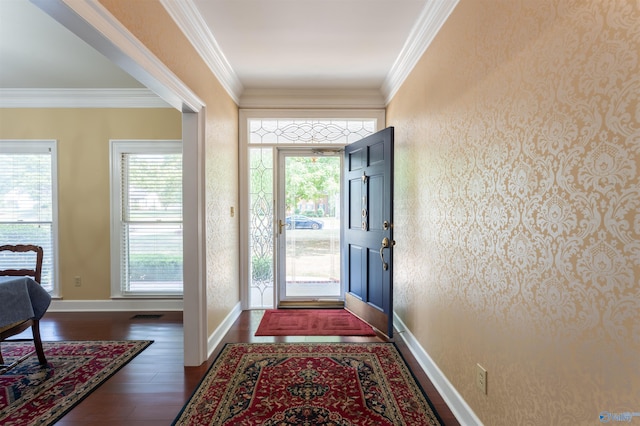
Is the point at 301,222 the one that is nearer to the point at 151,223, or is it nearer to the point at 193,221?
the point at 193,221

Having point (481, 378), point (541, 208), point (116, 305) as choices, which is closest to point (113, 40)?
point (541, 208)

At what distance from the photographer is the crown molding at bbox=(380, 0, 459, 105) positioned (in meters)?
1.94

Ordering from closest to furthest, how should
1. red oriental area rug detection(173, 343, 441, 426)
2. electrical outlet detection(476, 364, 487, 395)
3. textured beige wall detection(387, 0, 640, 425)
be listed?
textured beige wall detection(387, 0, 640, 425)
electrical outlet detection(476, 364, 487, 395)
red oriental area rug detection(173, 343, 441, 426)

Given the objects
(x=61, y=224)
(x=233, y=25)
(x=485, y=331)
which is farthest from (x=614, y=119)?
(x=61, y=224)

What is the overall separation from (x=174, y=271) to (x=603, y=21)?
13.2 feet

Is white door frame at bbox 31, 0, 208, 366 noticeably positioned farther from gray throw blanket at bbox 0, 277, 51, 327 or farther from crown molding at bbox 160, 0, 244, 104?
gray throw blanket at bbox 0, 277, 51, 327

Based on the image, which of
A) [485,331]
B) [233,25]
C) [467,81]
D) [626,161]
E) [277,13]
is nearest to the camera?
[626,161]

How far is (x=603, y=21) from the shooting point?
863 millimetres

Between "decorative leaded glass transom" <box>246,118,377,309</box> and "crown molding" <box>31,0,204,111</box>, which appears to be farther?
"decorative leaded glass transom" <box>246,118,377,309</box>

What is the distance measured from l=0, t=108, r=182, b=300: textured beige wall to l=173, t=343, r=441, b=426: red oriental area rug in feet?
7.41

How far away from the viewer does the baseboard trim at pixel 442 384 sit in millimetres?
1624

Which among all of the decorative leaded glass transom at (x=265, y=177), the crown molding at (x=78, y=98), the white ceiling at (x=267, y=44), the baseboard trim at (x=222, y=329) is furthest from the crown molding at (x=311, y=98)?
the baseboard trim at (x=222, y=329)

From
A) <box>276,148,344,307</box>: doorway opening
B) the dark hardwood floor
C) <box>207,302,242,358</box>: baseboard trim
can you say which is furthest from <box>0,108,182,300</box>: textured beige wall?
<box>207,302,242,358</box>: baseboard trim

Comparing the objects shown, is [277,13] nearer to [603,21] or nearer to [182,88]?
[182,88]
